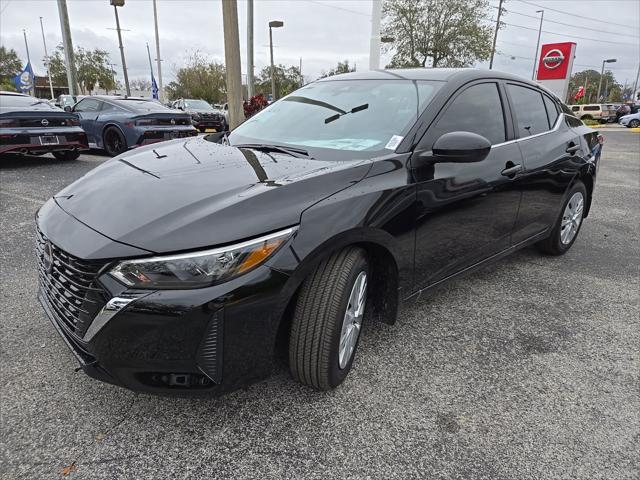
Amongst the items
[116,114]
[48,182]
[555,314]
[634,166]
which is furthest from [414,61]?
[555,314]

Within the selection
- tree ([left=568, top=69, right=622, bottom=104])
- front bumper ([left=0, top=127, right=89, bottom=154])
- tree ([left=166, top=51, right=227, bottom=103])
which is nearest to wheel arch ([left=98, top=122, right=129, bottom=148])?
front bumper ([left=0, top=127, right=89, bottom=154])

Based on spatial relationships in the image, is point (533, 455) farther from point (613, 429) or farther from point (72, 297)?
point (72, 297)

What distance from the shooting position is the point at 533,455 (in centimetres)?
185

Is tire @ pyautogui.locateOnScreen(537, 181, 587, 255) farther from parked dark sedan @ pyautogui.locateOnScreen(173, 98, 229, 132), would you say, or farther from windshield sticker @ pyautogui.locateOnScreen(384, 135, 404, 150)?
parked dark sedan @ pyautogui.locateOnScreen(173, 98, 229, 132)

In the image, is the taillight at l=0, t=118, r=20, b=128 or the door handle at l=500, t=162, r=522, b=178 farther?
the taillight at l=0, t=118, r=20, b=128

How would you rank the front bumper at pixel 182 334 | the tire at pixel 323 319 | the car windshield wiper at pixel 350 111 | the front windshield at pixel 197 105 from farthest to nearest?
the front windshield at pixel 197 105 → the car windshield wiper at pixel 350 111 → the tire at pixel 323 319 → the front bumper at pixel 182 334

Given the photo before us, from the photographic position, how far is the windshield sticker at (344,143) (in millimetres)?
2443

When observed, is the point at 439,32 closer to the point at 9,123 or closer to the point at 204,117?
the point at 204,117

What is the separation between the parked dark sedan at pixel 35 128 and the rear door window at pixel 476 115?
7.24 metres

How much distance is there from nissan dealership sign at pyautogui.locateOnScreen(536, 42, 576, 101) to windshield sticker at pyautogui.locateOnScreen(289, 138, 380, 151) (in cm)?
2783

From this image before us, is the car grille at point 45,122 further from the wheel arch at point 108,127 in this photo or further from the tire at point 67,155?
the wheel arch at point 108,127

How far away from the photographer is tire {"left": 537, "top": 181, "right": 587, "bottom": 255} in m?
3.94

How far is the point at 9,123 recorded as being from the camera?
7.17m

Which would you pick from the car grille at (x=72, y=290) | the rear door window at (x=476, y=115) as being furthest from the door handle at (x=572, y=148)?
the car grille at (x=72, y=290)
